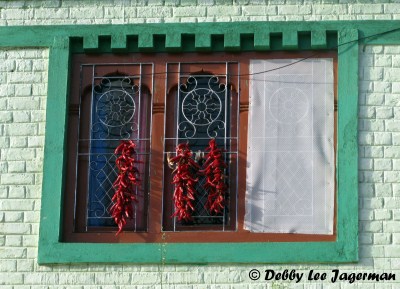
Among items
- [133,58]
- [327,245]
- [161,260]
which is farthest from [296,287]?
[133,58]

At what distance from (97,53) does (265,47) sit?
196cm

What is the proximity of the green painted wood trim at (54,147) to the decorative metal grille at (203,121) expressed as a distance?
122cm

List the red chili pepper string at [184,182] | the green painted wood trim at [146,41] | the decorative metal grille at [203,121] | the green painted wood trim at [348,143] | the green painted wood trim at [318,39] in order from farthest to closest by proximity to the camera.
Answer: the green painted wood trim at [146,41], the green painted wood trim at [318,39], the decorative metal grille at [203,121], the red chili pepper string at [184,182], the green painted wood trim at [348,143]

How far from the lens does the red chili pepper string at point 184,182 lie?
12.7 metres

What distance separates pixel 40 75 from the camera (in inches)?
524

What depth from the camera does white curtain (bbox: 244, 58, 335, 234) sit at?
1276cm

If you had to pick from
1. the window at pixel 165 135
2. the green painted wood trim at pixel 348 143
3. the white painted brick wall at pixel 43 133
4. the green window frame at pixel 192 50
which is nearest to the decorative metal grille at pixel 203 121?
the window at pixel 165 135

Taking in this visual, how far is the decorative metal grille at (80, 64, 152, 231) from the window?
0.06 ft

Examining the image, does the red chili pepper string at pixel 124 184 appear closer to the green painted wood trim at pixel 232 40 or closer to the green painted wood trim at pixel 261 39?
the green painted wood trim at pixel 232 40

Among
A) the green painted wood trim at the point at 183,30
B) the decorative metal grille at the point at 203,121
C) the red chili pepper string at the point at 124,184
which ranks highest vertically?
the green painted wood trim at the point at 183,30

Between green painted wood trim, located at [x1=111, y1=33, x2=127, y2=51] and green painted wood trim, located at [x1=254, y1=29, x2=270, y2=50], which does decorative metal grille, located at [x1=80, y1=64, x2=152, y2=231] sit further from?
green painted wood trim, located at [x1=254, y1=29, x2=270, y2=50]

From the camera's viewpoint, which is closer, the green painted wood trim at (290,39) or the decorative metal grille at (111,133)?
the decorative metal grille at (111,133)

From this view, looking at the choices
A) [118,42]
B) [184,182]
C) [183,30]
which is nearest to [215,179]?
[184,182]

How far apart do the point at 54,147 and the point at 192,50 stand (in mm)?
1941
